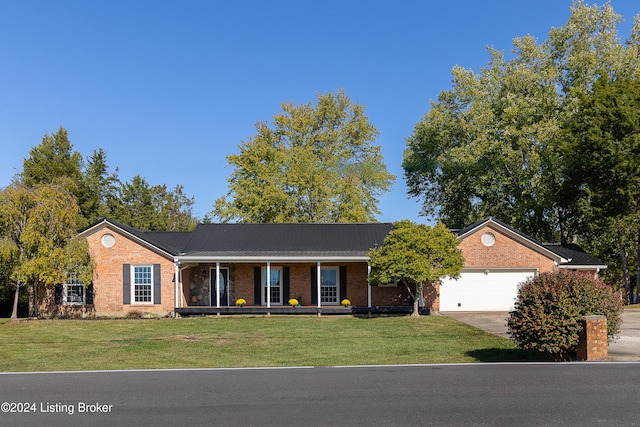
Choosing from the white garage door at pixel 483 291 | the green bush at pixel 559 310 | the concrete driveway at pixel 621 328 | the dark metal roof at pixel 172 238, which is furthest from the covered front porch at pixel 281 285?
the green bush at pixel 559 310

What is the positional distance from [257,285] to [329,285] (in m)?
3.54

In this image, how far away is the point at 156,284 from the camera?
27172 mm

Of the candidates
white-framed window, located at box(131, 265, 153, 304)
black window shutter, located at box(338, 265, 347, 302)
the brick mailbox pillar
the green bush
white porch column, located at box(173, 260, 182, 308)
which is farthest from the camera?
black window shutter, located at box(338, 265, 347, 302)

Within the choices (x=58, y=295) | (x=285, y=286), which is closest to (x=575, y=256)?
(x=285, y=286)

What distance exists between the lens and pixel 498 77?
4159 cm

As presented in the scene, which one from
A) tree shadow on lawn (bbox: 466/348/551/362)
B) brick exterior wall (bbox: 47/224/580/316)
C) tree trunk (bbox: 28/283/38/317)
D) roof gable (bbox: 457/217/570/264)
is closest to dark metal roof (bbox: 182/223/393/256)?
brick exterior wall (bbox: 47/224/580/316)

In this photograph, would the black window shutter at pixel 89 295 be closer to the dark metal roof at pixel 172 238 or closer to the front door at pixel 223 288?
the dark metal roof at pixel 172 238

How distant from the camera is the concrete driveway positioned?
13.6 metres

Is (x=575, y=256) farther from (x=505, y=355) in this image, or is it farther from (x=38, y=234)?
(x=38, y=234)

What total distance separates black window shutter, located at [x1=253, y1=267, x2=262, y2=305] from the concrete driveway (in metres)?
8.79

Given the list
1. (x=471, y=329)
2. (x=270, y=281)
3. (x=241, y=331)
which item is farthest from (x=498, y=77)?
(x=241, y=331)

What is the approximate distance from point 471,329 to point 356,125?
106 feet

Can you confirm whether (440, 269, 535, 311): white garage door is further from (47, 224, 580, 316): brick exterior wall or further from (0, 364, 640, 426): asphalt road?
(0, 364, 640, 426): asphalt road

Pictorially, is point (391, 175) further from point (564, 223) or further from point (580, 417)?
point (580, 417)
